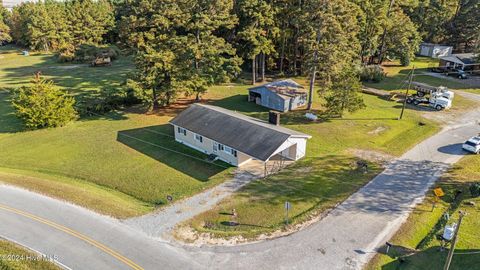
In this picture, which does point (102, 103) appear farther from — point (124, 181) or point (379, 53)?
point (379, 53)

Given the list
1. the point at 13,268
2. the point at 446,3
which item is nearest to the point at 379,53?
the point at 446,3

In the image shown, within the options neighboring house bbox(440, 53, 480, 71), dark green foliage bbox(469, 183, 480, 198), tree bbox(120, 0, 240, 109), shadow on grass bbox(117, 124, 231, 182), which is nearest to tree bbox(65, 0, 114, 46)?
tree bbox(120, 0, 240, 109)

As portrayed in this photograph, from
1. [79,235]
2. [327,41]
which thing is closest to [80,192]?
[79,235]

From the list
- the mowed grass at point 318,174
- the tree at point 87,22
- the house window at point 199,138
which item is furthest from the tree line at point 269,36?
the house window at point 199,138

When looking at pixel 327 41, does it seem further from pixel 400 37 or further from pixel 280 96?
pixel 400 37

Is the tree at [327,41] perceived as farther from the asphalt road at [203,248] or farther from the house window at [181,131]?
the house window at [181,131]
